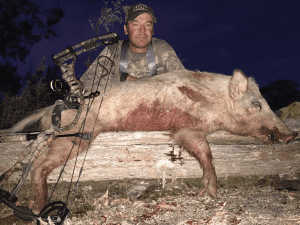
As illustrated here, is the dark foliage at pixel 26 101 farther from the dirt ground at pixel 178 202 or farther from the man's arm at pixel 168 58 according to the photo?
the dirt ground at pixel 178 202

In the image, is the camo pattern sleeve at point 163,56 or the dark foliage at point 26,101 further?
the dark foliage at point 26,101

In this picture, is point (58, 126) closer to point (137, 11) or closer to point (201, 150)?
→ point (201, 150)

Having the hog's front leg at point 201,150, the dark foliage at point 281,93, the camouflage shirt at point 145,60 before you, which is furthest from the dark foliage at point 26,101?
the dark foliage at point 281,93

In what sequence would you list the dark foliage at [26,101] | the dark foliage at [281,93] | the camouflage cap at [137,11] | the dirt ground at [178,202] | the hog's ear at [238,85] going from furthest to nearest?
the dark foliage at [281,93] < the dark foliage at [26,101] < the camouflage cap at [137,11] < the hog's ear at [238,85] < the dirt ground at [178,202]

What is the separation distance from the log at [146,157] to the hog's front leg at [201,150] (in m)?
0.22

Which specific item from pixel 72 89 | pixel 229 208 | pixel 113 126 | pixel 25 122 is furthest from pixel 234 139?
pixel 25 122

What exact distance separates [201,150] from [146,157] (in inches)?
31.9

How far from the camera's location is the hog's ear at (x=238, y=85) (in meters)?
3.21

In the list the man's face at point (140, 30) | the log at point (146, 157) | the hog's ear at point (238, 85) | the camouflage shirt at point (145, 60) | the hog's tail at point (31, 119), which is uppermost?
the man's face at point (140, 30)

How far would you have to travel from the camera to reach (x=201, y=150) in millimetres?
2807

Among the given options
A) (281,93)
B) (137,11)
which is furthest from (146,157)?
(281,93)

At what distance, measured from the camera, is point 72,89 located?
95.3 inches

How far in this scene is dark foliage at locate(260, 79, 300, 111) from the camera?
10266mm

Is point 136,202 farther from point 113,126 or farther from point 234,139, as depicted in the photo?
point 234,139
